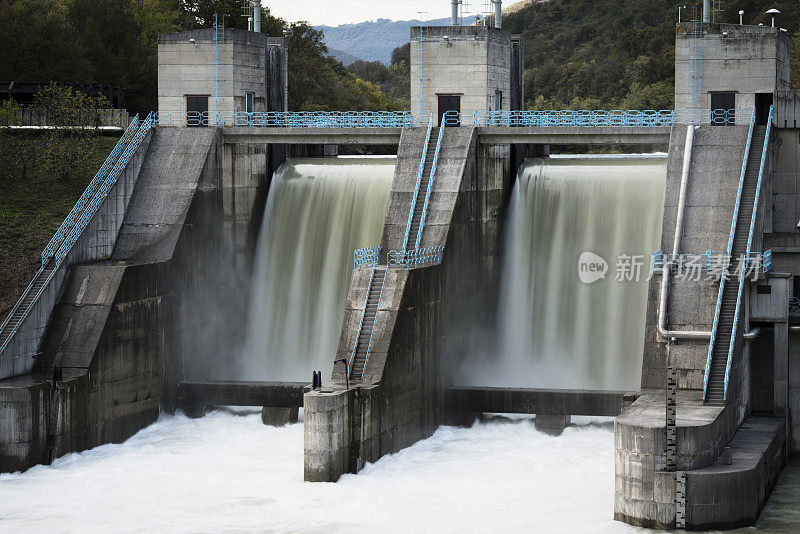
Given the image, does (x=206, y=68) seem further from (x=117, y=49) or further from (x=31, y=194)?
(x=117, y=49)

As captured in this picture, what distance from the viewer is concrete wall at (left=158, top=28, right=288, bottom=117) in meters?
37.0

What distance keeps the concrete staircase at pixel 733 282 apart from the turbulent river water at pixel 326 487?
102 inches

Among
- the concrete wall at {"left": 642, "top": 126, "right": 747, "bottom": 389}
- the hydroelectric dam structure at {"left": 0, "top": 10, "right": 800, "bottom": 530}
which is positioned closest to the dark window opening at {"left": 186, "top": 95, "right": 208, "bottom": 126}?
the hydroelectric dam structure at {"left": 0, "top": 10, "right": 800, "bottom": 530}

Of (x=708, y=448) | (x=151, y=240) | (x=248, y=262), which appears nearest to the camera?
(x=708, y=448)

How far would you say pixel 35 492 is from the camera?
26047mm

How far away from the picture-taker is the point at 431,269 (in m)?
30.1

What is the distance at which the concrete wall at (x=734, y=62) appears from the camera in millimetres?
32031

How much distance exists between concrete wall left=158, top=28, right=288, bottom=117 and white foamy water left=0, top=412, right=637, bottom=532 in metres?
11.0

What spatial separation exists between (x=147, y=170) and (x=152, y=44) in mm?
23961

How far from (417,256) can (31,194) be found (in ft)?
41.6

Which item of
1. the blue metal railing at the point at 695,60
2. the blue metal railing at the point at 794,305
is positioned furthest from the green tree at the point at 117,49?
the blue metal railing at the point at 794,305

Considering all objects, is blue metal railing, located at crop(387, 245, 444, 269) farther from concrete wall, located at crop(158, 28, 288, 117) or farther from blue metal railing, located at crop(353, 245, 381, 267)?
concrete wall, located at crop(158, 28, 288, 117)

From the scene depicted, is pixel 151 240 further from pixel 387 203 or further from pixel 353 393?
pixel 353 393

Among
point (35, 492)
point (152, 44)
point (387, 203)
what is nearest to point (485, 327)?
point (387, 203)
